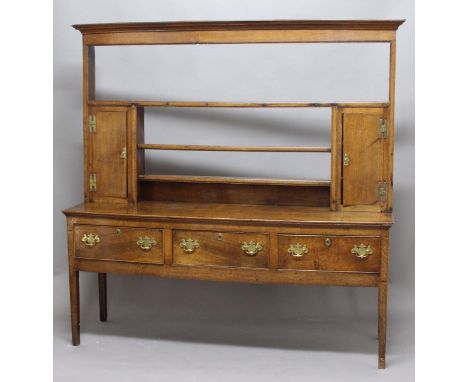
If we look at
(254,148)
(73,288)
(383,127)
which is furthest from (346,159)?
(73,288)

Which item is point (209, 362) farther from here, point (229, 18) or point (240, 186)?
point (229, 18)

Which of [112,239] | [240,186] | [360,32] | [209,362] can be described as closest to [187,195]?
[240,186]

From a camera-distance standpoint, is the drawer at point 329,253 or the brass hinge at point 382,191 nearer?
the drawer at point 329,253

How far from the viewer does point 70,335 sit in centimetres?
400

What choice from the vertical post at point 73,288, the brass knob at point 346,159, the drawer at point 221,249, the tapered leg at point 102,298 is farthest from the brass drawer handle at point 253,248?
the tapered leg at point 102,298

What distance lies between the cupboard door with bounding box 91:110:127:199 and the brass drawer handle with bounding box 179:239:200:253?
0.59 m

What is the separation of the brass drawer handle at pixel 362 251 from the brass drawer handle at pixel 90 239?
4.57ft

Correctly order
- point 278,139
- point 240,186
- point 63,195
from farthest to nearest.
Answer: point 63,195
point 278,139
point 240,186

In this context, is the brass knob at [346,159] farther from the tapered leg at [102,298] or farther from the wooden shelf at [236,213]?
the tapered leg at [102,298]

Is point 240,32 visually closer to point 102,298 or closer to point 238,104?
point 238,104

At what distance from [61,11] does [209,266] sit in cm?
221

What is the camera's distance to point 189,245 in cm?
354

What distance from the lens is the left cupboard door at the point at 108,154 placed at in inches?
154

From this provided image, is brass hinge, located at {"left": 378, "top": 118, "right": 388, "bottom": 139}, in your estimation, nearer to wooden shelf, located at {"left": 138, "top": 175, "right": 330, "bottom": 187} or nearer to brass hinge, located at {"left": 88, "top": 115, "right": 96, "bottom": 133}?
wooden shelf, located at {"left": 138, "top": 175, "right": 330, "bottom": 187}
